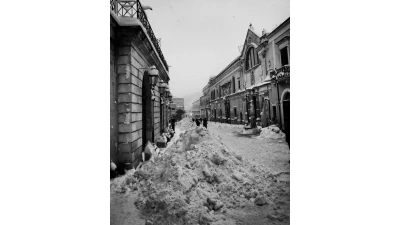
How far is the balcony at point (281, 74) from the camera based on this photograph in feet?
7.22

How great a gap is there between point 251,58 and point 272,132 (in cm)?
100

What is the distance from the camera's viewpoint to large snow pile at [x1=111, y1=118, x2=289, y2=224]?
178 cm

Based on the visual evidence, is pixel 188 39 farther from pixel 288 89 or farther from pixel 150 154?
pixel 150 154

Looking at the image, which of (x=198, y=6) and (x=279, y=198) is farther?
(x=198, y=6)

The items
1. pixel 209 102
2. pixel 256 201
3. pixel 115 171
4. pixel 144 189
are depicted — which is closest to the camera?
pixel 256 201

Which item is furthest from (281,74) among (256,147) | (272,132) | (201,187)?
(201,187)

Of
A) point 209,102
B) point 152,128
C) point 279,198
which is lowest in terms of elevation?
point 279,198

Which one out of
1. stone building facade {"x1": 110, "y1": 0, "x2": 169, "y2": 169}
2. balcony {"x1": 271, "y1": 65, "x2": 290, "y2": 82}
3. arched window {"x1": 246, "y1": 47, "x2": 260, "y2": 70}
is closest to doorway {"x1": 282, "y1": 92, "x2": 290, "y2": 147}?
balcony {"x1": 271, "y1": 65, "x2": 290, "y2": 82}

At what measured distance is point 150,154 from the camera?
2.47 metres

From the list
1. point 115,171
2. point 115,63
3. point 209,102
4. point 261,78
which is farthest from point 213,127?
point 115,63

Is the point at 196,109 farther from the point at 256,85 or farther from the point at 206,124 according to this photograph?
the point at 256,85

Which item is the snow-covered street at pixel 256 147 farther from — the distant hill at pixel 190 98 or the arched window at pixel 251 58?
the arched window at pixel 251 58

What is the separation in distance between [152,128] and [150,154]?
48cm

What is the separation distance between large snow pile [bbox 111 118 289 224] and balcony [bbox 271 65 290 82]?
1053 mm
